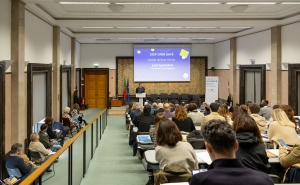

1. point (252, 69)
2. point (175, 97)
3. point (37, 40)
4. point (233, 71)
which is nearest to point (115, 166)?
point (37, 40)

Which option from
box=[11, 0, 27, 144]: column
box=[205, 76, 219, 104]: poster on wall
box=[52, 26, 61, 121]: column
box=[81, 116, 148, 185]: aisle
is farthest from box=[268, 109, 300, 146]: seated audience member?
box=[205, 76, 219, 104]: poster on wall

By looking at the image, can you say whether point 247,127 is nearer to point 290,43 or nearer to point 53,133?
point 53,133

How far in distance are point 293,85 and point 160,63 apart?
8842 millimetres

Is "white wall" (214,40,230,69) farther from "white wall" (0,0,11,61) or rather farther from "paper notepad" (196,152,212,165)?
"paper notepad" (196,152,212,165)

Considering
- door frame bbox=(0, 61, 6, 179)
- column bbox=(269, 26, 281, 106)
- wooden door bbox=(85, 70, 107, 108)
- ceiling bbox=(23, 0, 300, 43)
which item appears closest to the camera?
door frame bbox=(0, 61, 6, 179)

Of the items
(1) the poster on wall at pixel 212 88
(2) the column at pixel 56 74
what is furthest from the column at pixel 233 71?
(2) the column at pixel 56 74

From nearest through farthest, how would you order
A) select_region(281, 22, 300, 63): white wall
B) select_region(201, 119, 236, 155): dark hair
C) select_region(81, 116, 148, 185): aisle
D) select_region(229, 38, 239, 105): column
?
select_region(201, 119, 236, 155): dark hair → select_region(81, 116, 148, 185): aisle → select_region(281, 22, 300, 63): white wall → select_region(229, 38, 239, 105): column

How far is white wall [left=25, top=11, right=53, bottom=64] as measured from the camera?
8305mm

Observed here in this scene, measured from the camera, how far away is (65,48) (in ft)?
44.1

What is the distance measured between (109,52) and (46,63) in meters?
8.30

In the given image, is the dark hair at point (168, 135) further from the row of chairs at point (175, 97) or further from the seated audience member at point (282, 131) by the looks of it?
the row of chairs at point (175, 97)

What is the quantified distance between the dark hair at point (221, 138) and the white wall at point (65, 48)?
11287 millimetres

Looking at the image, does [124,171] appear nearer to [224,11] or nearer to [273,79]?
[224,11]

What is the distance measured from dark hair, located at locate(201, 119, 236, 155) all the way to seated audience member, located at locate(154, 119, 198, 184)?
1.73 meters
